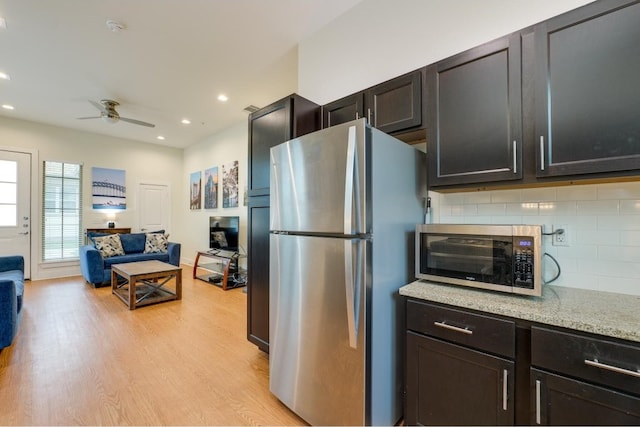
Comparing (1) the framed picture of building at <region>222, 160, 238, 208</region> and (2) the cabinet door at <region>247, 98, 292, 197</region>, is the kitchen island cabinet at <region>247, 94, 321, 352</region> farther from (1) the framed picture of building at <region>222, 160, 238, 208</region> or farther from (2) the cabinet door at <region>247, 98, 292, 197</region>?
(1) the framed picture of building at <region>222, 160, 238, 208</region>

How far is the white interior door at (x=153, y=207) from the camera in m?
6.79

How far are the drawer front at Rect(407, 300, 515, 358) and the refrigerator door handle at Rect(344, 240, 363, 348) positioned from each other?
12.4 inches

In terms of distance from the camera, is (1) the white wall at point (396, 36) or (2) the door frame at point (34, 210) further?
(2) the door frame at point (34, 210)

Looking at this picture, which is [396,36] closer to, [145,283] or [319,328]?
[319,328]

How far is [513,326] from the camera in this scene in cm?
120

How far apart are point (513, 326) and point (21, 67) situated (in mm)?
5628

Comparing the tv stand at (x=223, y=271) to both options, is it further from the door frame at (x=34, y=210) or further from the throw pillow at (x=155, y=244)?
the door frame at (x=34, y=210)

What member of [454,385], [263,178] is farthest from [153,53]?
[454,385]

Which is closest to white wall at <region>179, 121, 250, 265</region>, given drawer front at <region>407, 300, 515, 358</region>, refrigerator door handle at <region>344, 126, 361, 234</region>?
refrigerator door handle at <region>344, 126, 361, 234</region>

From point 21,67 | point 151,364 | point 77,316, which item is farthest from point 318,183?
point 21,67

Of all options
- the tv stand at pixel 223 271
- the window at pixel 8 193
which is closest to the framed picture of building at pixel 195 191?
the tv stand at pixel 223 271

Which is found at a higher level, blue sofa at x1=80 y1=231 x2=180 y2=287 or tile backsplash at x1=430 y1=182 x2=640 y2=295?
tile backsplash at x1=430 y1=182 x2=640 y2=295

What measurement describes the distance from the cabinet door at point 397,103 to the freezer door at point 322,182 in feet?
1.91

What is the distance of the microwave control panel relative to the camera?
4.34ft
